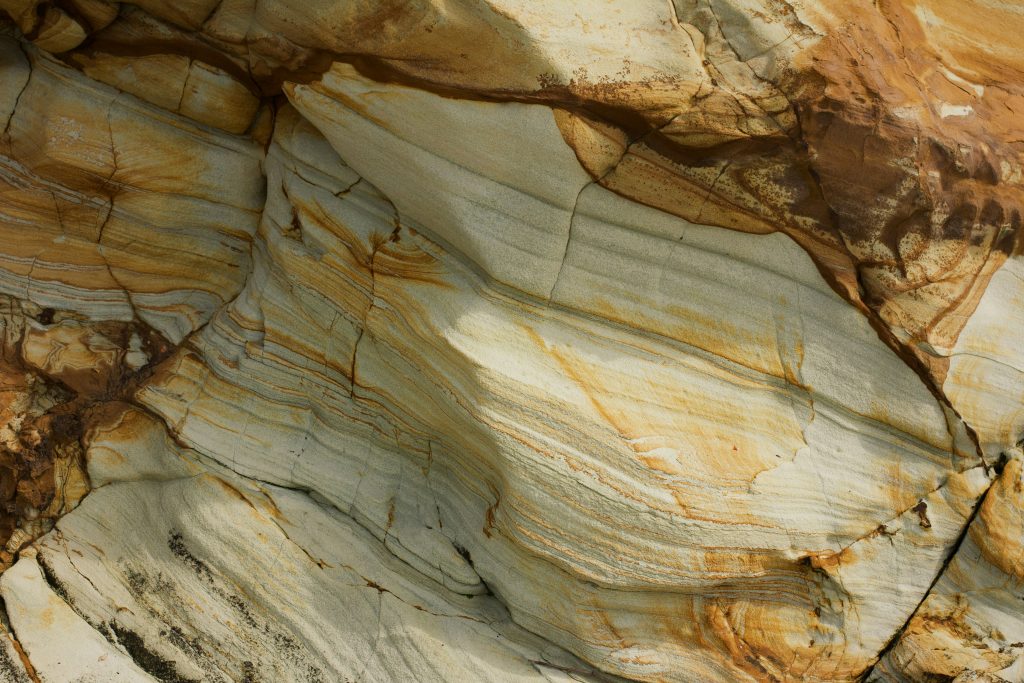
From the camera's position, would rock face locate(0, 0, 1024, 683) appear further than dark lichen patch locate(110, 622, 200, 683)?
No

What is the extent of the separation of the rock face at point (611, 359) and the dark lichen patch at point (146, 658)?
0.6 inches

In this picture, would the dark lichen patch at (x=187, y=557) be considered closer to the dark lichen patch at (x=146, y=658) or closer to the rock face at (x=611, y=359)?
the rock face at (x=611, y=359)

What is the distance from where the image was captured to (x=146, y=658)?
154 inches

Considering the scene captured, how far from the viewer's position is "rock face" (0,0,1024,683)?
3.27 metres

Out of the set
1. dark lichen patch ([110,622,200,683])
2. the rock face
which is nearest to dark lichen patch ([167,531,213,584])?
the rock face

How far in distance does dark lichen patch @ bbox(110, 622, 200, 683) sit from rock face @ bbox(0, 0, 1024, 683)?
0.05 ft

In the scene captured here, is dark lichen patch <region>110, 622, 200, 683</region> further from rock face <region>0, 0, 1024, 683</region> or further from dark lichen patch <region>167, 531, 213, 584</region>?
dark lichen patch <region>167, 531, 213, 584</region>

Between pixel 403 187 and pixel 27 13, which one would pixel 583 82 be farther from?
pixel 27 13

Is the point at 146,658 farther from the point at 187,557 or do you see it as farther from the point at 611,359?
the point at 611,359

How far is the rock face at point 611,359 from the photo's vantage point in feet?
10.7

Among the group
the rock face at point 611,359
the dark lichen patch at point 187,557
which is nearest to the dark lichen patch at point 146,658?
the rock face at point 611,359

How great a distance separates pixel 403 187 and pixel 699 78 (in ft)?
4.56

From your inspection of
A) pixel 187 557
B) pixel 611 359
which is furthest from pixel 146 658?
pixel 611 359

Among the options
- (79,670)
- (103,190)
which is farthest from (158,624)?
(103,190)
